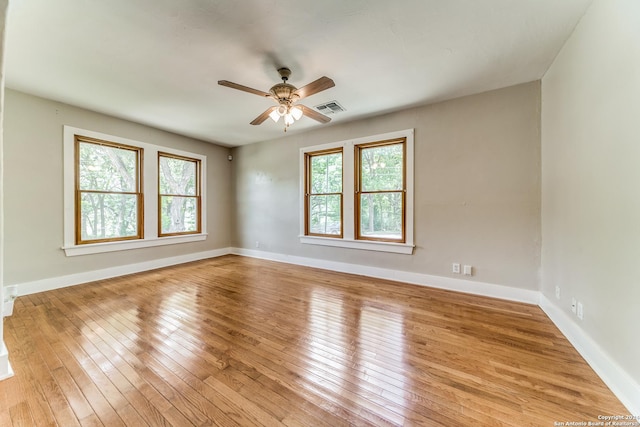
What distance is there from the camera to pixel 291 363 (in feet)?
6.07

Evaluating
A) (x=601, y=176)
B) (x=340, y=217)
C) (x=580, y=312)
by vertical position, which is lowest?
(x=580, y=312)

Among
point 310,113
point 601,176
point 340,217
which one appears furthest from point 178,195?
point 601,176

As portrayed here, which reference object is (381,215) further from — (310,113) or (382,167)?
(310,113)

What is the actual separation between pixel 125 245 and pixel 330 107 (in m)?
4.18

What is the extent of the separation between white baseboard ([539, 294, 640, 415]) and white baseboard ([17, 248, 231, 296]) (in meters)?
5.87

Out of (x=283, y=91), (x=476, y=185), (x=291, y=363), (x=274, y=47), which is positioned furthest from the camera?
(x=476, y=185)

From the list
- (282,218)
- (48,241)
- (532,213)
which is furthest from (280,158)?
(532,213)

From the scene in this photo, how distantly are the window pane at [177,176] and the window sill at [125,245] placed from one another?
0.94 meters

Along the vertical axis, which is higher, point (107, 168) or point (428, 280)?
point (107, 168)

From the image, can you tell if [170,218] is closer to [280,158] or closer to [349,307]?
[280,158]

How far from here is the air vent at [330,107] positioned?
357cm

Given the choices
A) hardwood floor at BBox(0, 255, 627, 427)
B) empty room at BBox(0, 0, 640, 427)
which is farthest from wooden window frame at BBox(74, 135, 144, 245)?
hardwood floor at BBox(0, 255, 627, 427)

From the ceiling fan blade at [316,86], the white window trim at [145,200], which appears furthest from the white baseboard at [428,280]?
the ceiling fan blade at [316,86]

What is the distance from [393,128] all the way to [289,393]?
146 inches
